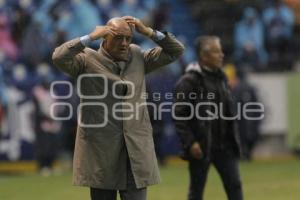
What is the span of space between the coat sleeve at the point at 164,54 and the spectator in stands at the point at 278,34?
47.9ft

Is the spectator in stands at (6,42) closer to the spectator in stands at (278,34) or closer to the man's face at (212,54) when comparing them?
the spectator in stands at (278,34)

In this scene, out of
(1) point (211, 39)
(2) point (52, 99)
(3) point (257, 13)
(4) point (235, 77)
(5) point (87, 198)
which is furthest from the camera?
(3) point (257, 13)

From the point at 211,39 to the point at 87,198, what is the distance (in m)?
4.42

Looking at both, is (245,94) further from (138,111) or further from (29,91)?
(138,111)

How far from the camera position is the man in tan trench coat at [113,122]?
7602 millimetres

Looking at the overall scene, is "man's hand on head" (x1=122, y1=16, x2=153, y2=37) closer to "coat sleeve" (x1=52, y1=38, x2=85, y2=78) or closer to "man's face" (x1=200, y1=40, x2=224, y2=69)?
"coat sleeve" (x1=52, y1=38, x2=85, y2=78)


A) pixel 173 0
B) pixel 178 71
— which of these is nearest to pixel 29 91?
pixel 178 71

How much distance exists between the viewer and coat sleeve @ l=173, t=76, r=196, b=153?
31.1ft

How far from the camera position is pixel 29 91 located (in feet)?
63.4

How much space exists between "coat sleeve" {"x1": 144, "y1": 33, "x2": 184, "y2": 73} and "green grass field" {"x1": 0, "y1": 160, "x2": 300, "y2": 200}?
17.5 ft

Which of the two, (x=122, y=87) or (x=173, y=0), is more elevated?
(x=173, y=0)

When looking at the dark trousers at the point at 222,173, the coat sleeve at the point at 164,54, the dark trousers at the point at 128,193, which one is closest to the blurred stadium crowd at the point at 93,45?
the dark trousers at the point at 222,173

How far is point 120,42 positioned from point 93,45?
12247 mm

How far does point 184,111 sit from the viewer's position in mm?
9484
